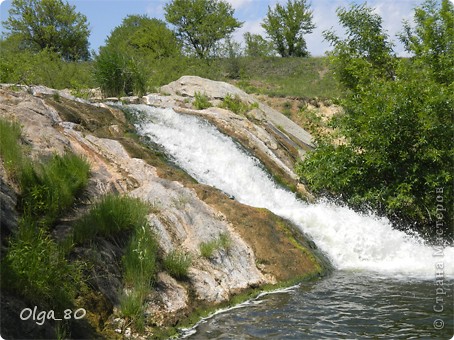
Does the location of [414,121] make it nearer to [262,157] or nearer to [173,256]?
[262,157]

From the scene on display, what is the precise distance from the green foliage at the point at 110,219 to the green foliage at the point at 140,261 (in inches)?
9.0

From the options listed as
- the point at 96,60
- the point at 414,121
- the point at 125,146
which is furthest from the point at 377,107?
the point at 96,60

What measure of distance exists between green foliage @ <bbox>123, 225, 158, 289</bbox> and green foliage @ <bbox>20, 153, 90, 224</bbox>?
3.55ft

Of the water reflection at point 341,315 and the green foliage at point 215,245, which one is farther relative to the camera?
the green foliage at point 215,245

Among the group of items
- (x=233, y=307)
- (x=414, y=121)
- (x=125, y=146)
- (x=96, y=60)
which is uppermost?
(x=96, y=60)

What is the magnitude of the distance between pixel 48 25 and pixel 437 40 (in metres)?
37.5

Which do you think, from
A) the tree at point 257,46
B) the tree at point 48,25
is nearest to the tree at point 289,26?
the tree at point 257,46

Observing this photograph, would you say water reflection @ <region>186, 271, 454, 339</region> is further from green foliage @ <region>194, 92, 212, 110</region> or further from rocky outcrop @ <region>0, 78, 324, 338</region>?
green foliage @ <region>194, 92, 212, 110</region>

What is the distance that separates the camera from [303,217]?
445 inches

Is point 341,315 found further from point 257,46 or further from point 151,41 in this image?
point 257,46

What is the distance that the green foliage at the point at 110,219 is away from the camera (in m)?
6.49

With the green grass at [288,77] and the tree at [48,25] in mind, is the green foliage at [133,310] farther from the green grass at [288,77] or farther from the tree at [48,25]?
the tree at [48,25]

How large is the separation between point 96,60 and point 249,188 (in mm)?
9287

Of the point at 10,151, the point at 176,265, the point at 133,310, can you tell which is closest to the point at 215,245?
the point at 176,265
